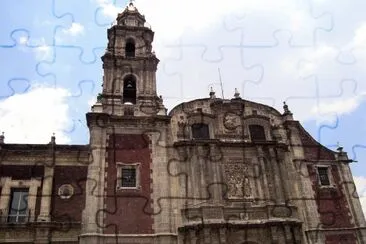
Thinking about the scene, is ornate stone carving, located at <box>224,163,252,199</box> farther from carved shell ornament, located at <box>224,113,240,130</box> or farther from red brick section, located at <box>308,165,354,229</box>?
red brick section, located at <box>308,165,354,229</box>

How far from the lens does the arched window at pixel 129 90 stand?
29314 mm

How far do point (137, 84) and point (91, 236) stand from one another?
40.5 ft

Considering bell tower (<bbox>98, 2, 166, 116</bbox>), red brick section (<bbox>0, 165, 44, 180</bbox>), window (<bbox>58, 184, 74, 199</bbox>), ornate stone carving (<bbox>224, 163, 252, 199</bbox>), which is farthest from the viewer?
bell tower (<bbox>98, 2, 166, 116</bbox>)

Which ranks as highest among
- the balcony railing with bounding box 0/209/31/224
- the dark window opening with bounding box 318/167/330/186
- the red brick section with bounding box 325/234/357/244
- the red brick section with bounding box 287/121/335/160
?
the red brick section with bounding box 287/121/335/160

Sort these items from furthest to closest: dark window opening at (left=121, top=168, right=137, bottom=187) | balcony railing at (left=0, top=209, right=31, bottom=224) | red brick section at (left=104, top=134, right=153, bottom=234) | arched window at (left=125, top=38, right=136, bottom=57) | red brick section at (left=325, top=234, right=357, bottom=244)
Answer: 1. arched window at (left=125, top=38, right=136, bottom=57)
2. red brick section at (left=325, top=234, right=357, bottom=244)
3. dark window opening at (left=121, top=168, right=137, bottom=187)
4. red brick section at (left=104, top=134, right=153, bottom=234)
5. balcony railing at (left=0, top=209, right=31, bottom=224)

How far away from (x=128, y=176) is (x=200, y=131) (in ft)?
20.8

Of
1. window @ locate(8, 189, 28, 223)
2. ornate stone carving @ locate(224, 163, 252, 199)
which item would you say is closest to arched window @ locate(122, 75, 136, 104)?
ornate stone carving @ locate(224, 163, 252, 199)

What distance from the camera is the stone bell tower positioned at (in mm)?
22969

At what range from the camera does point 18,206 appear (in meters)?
23.2

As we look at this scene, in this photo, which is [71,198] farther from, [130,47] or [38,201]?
[130,47]

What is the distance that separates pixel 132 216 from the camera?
23.2 m

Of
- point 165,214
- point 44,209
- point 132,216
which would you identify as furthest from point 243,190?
point 44,209

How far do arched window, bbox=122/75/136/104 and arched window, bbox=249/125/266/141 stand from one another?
890 cm

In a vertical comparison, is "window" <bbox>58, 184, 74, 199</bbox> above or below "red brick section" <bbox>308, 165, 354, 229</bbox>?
above
